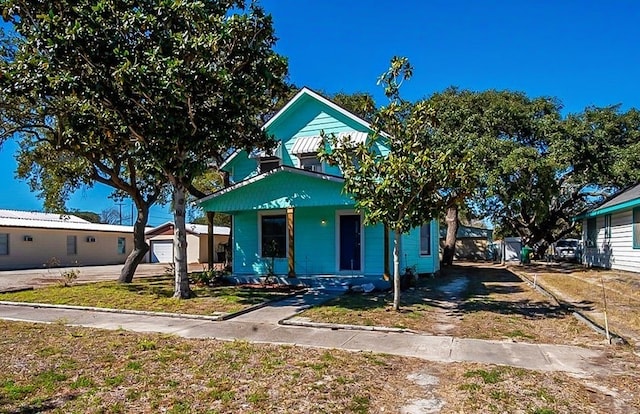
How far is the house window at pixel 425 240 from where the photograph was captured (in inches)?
699

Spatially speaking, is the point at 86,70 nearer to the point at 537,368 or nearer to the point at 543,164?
the point at 537,368

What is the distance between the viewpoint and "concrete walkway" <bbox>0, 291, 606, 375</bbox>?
5.95 meters

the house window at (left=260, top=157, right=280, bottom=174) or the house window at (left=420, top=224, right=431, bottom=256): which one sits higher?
the house window at (left=260, top=157, right=280, bottom=174)

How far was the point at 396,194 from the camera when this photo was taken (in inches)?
364

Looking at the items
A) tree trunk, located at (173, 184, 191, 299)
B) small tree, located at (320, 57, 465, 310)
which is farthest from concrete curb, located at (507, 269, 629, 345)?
tree trunk, located at (173, 184, 191, 299)

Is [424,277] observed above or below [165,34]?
below

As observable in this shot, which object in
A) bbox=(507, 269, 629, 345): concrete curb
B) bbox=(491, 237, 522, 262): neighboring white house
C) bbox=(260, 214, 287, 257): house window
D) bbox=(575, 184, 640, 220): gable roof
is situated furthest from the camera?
bbox=(491, 237, 522, 262): neighboring white house

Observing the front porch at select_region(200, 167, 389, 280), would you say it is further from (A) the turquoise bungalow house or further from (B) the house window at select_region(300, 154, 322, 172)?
(B) the house window at select_region(300, 154, 322, 172)

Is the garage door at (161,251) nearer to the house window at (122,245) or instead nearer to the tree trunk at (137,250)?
the house window at (122,245)

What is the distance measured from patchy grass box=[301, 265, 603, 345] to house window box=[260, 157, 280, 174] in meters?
6.41

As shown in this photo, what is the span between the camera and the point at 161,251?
37406mm

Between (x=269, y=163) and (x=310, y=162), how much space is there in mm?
1654

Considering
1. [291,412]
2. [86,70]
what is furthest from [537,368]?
[86,70]

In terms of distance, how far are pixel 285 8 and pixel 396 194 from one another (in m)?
7.91
